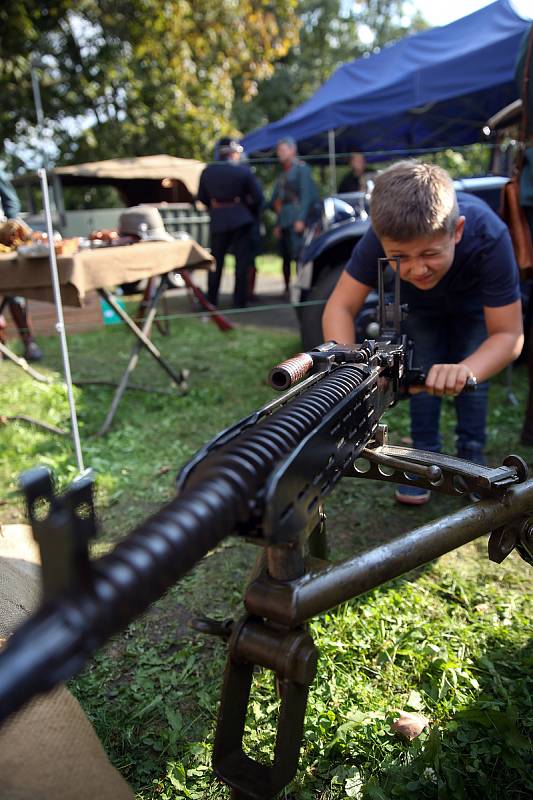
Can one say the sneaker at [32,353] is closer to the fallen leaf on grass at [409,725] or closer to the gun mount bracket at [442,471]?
the gun mount bracket at [442,471]

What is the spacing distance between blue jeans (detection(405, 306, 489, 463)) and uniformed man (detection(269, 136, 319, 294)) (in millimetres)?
6961

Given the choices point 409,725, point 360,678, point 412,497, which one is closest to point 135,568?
point 409,725

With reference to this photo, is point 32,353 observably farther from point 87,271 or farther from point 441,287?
point 441,287

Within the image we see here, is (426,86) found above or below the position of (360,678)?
above

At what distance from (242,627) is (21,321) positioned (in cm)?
590

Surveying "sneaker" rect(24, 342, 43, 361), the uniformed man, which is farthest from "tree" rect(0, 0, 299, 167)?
"sneaker" rect(24, 342, 43, 361)

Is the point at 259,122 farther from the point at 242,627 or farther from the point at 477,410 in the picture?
the point at 242,627

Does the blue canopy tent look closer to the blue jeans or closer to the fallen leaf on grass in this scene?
the blue jeans

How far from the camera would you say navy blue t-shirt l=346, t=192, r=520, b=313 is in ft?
8.00

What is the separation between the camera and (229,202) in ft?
27.2

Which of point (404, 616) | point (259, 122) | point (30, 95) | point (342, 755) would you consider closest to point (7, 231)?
point (404, 616)

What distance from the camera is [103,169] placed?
11.5 meters

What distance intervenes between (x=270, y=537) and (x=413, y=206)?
1.41 m

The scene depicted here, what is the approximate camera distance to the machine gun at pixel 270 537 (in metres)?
0.77
